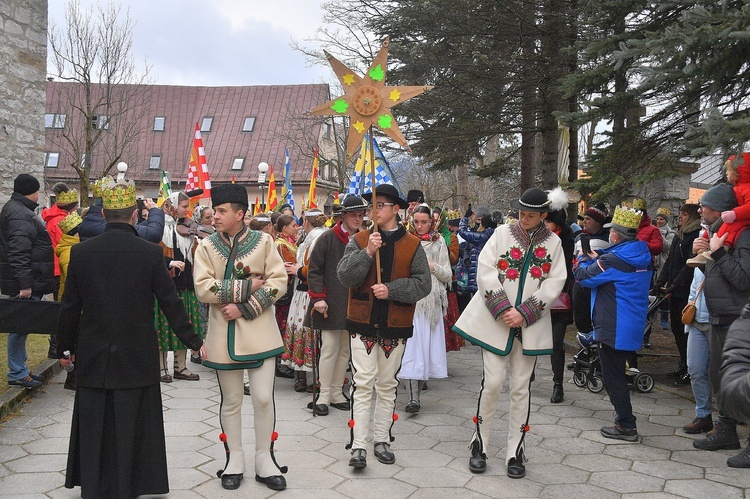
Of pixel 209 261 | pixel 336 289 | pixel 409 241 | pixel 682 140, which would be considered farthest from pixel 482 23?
pixel 209 261

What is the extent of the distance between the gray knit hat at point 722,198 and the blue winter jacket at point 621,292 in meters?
0.66

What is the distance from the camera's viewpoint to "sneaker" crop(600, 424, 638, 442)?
598 centimetres

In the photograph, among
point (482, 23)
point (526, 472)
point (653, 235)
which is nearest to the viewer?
point (526, 472)

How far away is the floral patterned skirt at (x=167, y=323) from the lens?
25.1 feet

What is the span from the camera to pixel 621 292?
234 inches

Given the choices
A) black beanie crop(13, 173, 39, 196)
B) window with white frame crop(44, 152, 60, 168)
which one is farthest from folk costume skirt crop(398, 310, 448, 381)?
window with white frame crop(44, 152, 60, 168)

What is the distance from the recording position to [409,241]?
5.47m

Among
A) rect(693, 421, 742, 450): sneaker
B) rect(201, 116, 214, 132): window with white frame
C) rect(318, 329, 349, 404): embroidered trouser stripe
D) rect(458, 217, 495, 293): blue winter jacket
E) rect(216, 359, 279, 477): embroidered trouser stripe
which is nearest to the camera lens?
rect(216, 359, 279, 477): embroidered trouser stripe

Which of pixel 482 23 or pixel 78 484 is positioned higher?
pixel 482 23

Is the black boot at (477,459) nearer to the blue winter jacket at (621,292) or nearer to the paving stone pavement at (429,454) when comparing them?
the paving stone pavement at (429,454)

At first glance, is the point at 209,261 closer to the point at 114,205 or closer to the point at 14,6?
the point at 114,205

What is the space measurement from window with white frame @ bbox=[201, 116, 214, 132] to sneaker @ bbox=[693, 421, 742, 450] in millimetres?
42188

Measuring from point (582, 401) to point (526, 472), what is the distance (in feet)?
8.08

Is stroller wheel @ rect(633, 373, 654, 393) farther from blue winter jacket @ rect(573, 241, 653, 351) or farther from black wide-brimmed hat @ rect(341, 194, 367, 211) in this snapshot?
black wide-brimmed hat @ rect(341, 194, 367, 211)
